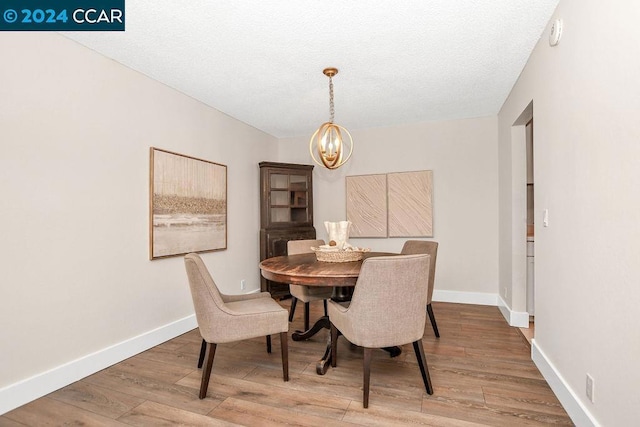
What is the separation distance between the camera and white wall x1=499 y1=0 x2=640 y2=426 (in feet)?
4.22

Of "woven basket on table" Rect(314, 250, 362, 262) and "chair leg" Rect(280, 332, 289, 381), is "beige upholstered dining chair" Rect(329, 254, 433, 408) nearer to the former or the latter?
"chair leg" Rect(280, 332, 289, 381)

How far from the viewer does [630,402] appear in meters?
1.28

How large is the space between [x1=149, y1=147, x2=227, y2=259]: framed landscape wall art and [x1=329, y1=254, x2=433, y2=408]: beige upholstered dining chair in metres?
1.96

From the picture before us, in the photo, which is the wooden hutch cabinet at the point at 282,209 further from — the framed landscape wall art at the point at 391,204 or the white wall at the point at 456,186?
the white wall at the point at 456,186

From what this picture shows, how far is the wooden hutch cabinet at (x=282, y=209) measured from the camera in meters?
4.49

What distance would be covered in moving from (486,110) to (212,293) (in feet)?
12.1

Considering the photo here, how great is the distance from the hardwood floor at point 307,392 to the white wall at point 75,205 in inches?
12.9

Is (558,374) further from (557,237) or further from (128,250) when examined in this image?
(128,250)

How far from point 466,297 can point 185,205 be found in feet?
11.7

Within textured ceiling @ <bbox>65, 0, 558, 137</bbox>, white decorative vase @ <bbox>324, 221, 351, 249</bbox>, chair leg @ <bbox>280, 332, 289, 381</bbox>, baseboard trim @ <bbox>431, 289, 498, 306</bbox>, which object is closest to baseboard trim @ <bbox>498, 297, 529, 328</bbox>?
baseboard trim @ <bbox>431, 289, 498, 306</bbox>

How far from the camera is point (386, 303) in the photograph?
1903mm

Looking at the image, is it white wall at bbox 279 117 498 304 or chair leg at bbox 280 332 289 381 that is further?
white wall at bbox 279 117 498 304

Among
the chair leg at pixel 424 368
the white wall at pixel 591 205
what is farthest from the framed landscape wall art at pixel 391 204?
the chair leg at pixel 424 368

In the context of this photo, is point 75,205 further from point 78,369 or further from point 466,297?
point 466,297
